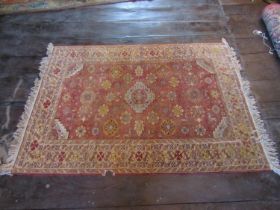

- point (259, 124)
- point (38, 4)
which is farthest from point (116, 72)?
point (38, 4)

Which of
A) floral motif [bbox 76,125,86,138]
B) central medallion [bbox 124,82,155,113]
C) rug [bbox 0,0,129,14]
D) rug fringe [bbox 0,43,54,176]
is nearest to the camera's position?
rug fringe [bbox 0,43,54,176]

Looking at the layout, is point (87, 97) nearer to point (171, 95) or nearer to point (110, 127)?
point (110, 127)

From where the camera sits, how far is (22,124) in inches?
55.4

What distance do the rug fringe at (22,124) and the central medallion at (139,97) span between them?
1.70 ft

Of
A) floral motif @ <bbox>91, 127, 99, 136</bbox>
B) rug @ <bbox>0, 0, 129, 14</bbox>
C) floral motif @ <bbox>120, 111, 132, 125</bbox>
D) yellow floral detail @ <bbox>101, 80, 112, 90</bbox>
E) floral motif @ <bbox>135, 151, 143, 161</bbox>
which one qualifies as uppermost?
rug @ <bbox>0, 0, 129, 14</bbox>

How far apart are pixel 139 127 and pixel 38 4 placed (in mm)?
1402

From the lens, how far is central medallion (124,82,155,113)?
4.84ft

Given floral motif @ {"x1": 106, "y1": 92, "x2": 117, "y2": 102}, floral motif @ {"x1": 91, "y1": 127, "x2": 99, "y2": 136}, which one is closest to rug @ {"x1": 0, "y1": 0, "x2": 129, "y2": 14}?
floral motif @ {"x1": 106, "y1": 92, "x2": 117, "y2": 102}

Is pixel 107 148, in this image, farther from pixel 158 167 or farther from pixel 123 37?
pixel 123 37

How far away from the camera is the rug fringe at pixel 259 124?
127cm

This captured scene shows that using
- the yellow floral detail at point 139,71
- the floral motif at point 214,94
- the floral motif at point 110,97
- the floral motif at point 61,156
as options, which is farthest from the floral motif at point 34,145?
the floral motif at point 214,94

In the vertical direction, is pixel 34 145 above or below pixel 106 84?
below

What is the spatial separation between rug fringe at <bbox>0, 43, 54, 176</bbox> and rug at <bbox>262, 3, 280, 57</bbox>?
A: 1.44m

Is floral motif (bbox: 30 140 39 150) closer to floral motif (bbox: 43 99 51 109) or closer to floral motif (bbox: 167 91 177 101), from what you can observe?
floral motif (bbox: 43 99 51 109)
